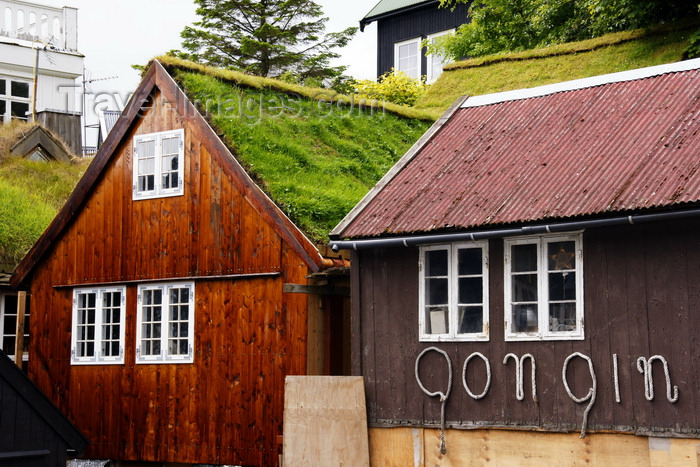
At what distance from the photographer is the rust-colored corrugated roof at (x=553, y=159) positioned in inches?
480

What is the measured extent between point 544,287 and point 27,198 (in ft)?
54.6

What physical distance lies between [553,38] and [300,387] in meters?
20.9

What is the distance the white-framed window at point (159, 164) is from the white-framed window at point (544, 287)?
284 inches

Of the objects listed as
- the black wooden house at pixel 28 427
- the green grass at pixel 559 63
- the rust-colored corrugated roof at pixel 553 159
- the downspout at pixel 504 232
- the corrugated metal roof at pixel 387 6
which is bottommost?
the black wooden house at pixel 28 427

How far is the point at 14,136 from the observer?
1206 inches

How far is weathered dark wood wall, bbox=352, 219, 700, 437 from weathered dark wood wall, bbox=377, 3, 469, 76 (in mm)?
24518

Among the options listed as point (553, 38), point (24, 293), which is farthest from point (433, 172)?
point (553, 38)

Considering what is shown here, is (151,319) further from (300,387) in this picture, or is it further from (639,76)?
(639,76)

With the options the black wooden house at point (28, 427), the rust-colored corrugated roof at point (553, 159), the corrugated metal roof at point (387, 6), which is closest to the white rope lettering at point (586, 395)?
the rust-colored corrugated roof at point (553, 159)

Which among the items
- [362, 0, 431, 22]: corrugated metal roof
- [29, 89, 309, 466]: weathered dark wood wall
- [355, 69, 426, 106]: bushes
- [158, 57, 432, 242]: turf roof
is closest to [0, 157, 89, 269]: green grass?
[29, 89, 309, 466]: weathered dark wood wall

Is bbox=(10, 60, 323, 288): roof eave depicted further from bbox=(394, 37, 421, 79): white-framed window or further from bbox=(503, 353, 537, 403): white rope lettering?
bbox=(394, 37, 421, 79): white-framed window

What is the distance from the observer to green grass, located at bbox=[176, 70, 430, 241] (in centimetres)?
1692

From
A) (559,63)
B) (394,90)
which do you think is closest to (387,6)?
(394,90)

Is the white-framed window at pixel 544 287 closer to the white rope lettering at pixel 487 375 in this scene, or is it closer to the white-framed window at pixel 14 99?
the white rope lettering at pixel 487 375
